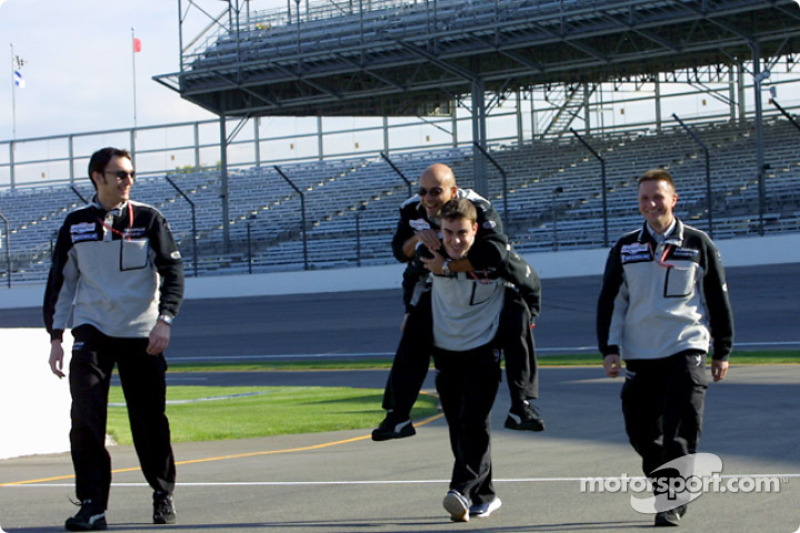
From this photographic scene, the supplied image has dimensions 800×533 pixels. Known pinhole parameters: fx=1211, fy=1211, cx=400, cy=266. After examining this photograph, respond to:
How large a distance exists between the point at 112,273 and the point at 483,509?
2.25 m

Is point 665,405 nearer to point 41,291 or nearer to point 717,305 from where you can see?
point 717,305

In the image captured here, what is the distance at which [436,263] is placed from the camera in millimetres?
6062

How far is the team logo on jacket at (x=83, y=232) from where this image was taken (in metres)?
6.26

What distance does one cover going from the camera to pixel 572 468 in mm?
7914

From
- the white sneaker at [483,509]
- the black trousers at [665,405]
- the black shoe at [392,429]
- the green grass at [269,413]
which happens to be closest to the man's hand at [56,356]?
the black shoe at [392,429]

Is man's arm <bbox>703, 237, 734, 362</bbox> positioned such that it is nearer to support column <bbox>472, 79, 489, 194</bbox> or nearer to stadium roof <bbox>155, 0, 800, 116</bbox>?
stadium roof <bbox>155, 0, 800, 116</bbox>

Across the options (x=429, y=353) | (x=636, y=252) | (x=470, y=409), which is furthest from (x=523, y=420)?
(x=636, y=252)

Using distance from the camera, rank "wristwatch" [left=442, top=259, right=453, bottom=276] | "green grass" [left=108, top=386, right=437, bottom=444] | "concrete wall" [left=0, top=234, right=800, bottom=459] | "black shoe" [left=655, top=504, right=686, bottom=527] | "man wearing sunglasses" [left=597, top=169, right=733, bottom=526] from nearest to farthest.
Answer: "black shoe" [left=655, top=504, right=686, bottom=527]
"man wearing sunglasses" [left=597, top=169, right=733, bottom=526]
"wristwatch" [left=442, top=259, right=453, bottom=276]
"concrete wall" [left=0, top=234, right=800, bottom=459]
"green grass" [left=108, top=386, right=437, bottom=444]

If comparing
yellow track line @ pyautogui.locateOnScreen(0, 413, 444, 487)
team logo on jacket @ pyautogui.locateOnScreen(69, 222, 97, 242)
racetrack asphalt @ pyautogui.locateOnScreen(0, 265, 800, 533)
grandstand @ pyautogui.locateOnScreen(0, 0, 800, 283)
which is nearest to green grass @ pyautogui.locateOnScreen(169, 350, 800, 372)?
racetrack asphalt @ pyautogui.locateOnScreen(0, 265, 800, 533)

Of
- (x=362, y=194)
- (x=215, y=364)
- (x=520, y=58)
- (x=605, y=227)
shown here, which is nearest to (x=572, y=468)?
(x=215, y=364)

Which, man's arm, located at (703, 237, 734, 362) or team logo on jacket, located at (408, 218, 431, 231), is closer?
man's arm, located at (703, 237, 734, 362)

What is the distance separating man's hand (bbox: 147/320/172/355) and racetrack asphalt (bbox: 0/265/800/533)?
2.89ft

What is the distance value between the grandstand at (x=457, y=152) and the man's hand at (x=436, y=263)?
77.8 ft

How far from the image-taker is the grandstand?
3198 cm
